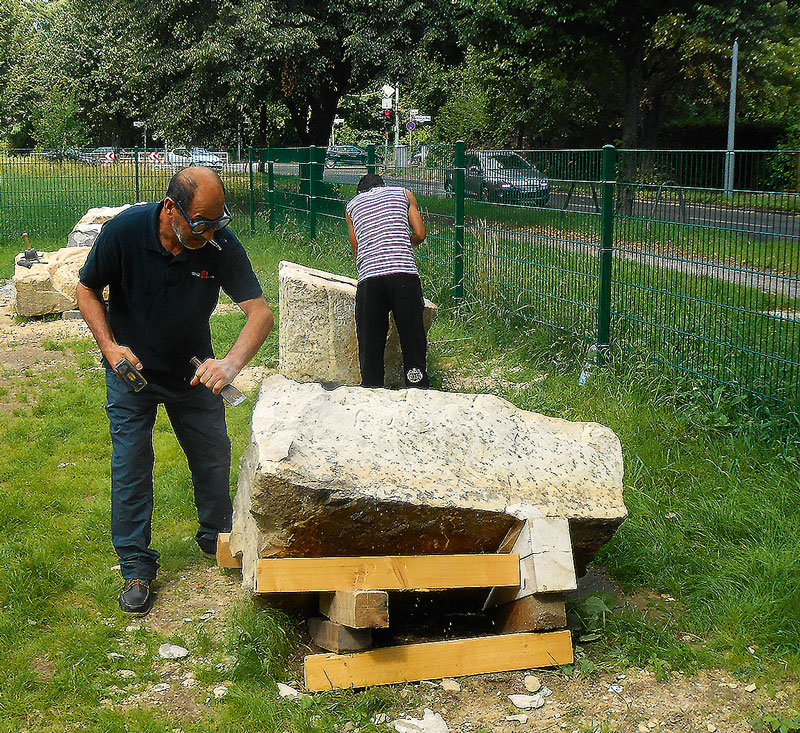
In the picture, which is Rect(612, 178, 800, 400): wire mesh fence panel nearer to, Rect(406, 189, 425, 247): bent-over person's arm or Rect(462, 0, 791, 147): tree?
Rect(406, 189, 425, 247): bent-over person's arm

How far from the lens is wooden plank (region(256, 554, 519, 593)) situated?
136 inches

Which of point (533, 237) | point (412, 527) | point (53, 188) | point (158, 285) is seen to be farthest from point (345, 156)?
point (412, 527)

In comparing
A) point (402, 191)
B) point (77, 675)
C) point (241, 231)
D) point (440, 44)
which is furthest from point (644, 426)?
point (440, 44)

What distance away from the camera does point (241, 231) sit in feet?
57.9

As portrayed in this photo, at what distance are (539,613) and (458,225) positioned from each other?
600 centimetres

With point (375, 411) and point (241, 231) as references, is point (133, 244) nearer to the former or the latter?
point (375, 411)

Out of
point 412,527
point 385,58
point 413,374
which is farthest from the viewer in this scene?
point 385,58

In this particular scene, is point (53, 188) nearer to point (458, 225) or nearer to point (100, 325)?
point (458, 225)

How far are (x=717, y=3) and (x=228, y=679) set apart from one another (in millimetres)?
20780

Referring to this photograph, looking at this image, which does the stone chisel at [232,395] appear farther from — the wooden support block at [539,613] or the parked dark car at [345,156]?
the parked dark car at [345,156]

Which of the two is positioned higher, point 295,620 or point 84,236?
point 84,236

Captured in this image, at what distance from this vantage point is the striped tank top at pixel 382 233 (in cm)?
632

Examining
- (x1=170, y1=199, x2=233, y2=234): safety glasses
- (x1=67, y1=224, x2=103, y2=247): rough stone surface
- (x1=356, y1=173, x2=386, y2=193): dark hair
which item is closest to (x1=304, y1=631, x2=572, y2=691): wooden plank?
(x1=170, y1=199, x2=233, y2=234): safety glasses

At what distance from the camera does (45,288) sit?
417 inches
